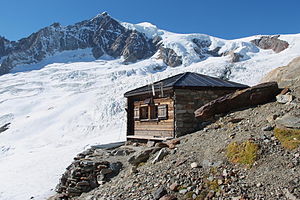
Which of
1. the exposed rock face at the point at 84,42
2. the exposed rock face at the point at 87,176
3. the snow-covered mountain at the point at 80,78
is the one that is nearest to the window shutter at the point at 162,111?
the exposed rock face at the point at 87,176

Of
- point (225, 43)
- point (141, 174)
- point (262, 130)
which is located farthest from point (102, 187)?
point (225, 43)

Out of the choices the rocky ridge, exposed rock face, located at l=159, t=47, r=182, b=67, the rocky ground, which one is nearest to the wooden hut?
the rocky ground

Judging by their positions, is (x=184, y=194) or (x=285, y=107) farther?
(x=285, y=107)

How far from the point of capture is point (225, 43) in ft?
390

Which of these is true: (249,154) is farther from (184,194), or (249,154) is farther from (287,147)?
(184,194)

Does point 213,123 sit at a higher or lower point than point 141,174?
higher

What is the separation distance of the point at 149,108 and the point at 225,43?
Answer: 4285 inches

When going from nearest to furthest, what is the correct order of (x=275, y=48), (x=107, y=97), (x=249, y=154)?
(x=249, y=154)
(x=107, y=97)
(x=275, y=48)

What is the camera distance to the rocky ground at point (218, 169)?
7.02 m

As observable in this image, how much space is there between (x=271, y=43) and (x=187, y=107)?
96.3 metres

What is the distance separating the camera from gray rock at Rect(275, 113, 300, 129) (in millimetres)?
8805

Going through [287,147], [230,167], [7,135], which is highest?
[287,147]

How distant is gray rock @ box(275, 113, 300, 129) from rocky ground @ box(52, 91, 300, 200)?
Answer: 0.29m

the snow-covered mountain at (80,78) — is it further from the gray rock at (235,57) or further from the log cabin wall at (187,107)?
the log cabin wall at (187,107)
